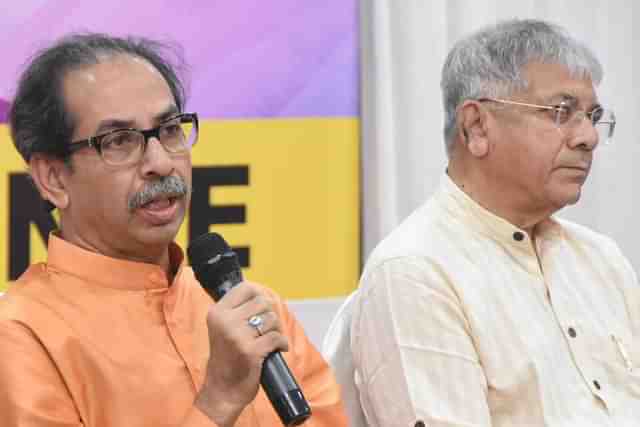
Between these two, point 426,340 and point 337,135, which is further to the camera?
point 337,135

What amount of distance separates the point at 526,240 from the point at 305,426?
0.81 m

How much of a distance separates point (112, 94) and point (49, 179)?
0.22m

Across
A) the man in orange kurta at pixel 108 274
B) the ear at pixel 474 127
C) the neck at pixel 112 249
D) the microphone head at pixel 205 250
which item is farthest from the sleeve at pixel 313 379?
the ear at pixel 474 127

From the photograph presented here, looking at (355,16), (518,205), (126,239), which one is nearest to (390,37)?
(355,16)

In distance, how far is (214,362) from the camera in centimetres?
167

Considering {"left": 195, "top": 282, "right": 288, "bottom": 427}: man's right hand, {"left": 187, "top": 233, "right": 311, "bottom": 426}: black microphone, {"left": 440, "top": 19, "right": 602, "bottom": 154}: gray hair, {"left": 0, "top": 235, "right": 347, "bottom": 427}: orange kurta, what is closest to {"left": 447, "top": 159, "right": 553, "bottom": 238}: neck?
{"left": 440, "top": 19, "right": 602, "bottom": 154}: gray hair

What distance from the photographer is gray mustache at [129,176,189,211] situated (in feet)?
6.31

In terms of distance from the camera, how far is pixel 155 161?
1921 millimetres

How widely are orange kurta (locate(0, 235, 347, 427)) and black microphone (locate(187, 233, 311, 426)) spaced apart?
20 centimetres

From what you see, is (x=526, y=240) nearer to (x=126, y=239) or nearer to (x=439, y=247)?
(x=439, y=247)

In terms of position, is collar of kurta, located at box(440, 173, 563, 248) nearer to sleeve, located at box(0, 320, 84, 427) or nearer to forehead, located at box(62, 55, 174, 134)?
forehead, located at box(62, 55, 174, 134)

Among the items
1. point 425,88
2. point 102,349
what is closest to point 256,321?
point 102,349

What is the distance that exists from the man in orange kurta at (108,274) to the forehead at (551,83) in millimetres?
902

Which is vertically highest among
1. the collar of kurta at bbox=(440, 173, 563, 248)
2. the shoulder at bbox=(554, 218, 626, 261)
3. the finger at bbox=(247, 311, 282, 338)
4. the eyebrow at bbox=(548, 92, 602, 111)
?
the eyebrow at bbox=(548, 92, 602, 111)
